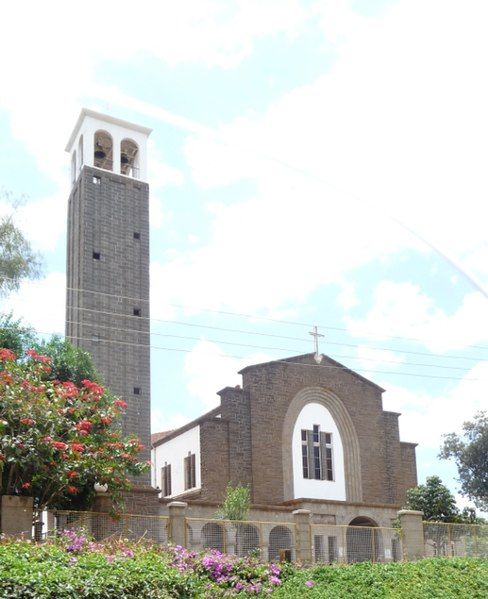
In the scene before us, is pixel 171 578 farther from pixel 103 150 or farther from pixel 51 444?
pixel 103 150

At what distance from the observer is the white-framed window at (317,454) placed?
38594 millimetres

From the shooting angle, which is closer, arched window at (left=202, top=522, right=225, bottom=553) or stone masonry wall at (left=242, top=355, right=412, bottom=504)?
arched window at (left=202, top=522, right=225, bottom=553)

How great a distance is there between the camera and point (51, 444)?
20.2m

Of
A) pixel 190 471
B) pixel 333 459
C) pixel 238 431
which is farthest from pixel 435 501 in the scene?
pixel 190 471

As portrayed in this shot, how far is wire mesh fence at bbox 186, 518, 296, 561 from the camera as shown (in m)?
21.2

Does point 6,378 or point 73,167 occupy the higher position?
point 73,167

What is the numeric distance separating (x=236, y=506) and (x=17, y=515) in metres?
13.9

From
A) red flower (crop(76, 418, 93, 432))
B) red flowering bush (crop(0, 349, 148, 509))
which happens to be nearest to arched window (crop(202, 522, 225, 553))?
red flowering bush (crop(0, 349, 148, 509))

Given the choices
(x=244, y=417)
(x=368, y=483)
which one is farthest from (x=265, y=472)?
(x=368, y=483)

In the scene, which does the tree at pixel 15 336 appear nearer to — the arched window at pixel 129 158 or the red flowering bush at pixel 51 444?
the red flowering bush at pixel 51 444

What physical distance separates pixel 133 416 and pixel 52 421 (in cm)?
1641

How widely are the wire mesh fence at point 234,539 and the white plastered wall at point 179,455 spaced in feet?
42.5

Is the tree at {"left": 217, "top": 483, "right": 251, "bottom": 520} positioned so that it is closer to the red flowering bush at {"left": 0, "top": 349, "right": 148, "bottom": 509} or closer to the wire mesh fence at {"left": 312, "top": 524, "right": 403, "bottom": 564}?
the wire mesh fence at {"left": 312, "top": 524, "right": 403, "bottom": 564}

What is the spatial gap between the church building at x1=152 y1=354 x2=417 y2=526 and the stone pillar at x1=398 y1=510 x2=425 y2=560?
11275mm
